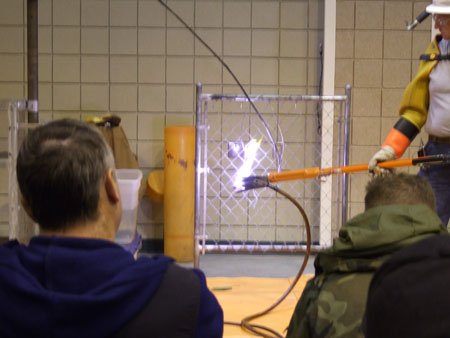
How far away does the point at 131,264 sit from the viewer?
30.3 inches

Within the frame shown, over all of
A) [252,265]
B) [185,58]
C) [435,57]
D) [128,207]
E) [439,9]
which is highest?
[185,58]

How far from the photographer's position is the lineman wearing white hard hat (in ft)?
7.30

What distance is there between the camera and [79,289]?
0.73 metres

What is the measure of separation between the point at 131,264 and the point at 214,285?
7.67 feet

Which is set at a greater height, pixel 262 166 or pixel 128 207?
pixel 262 166

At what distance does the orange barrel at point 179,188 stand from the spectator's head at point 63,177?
304 cm

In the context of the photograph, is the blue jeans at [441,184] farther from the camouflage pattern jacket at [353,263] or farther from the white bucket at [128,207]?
the white bucket at [128,207]

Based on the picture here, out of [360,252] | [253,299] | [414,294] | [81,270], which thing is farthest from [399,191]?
[253,299]

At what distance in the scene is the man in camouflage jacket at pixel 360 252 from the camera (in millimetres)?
1086

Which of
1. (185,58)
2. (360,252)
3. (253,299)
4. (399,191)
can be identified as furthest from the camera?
(185,58)

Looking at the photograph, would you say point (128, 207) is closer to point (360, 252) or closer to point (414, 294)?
point (360, 252)

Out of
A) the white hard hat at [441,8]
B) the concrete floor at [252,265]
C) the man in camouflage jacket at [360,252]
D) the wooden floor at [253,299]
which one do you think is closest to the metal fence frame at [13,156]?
the wooden floor at [253,299]

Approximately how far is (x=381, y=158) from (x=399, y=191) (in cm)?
106

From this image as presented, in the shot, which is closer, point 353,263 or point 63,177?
point 63,177
